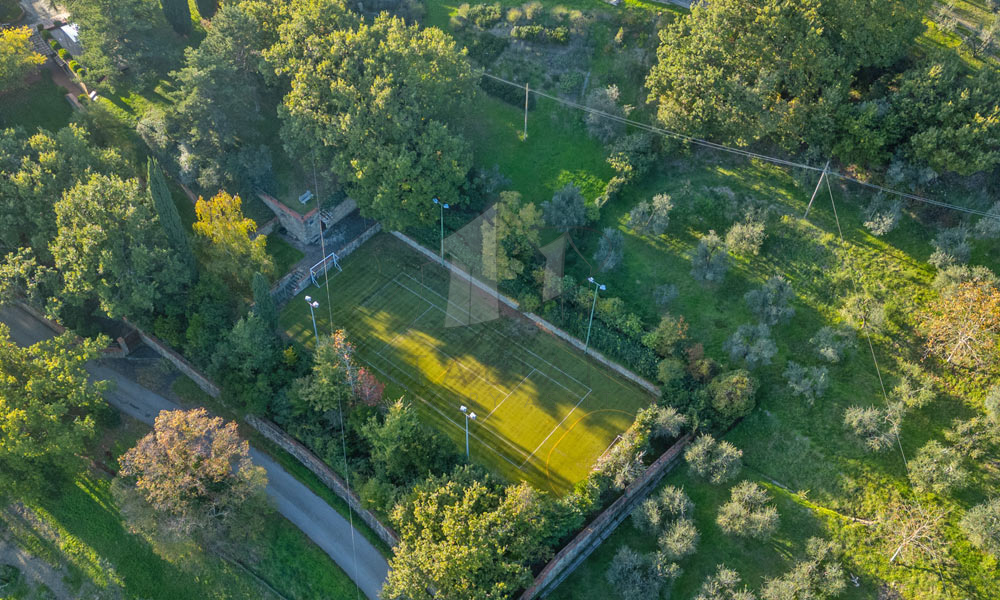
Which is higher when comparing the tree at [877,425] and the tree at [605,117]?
the tree at [605,117]

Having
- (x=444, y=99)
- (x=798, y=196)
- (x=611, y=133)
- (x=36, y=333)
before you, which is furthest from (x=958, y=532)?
(x=36, y=333)

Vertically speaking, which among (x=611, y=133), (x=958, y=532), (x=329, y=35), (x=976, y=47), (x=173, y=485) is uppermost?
(x=329, y=35)

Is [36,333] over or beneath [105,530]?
over

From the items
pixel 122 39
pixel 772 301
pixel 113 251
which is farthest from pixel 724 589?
pixel 122 39

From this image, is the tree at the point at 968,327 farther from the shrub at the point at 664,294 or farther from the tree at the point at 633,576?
the tree at the point at 633,576

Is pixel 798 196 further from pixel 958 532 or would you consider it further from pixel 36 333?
pixel 36 333

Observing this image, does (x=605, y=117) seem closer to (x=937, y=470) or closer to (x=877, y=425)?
(x=877, y=425)

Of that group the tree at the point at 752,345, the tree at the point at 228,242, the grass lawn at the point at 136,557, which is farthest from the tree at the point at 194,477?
the tree at the point at 752,345
